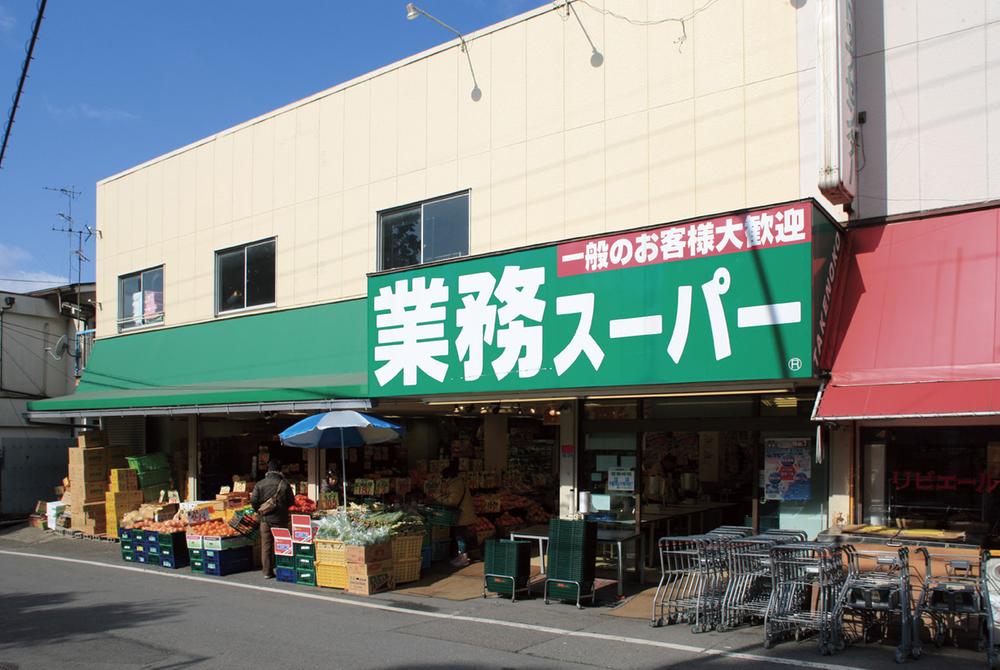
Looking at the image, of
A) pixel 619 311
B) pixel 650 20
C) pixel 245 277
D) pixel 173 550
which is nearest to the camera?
pixel 619 311

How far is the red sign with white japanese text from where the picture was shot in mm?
9703

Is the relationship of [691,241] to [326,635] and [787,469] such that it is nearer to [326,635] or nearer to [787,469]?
[787,469]

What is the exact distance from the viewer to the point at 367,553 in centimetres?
1270

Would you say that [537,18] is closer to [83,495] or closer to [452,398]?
[452,398]

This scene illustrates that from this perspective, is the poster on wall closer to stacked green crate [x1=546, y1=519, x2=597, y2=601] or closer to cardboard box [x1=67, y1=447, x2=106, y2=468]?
stacked green crate [x1=546, y1=519, x2=597, y2=601]

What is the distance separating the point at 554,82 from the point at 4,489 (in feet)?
69.2

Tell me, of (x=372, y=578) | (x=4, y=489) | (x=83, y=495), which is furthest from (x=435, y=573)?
(x=4, y=489)

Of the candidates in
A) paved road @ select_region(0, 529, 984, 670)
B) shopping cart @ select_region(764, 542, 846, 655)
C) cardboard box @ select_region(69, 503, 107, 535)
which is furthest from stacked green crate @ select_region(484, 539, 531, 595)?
cardboard box @ select_region(69, 503, 107, 535)

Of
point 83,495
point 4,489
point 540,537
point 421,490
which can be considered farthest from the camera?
point 4,489

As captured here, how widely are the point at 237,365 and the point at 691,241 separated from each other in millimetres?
11179

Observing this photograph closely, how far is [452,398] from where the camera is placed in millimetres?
13445

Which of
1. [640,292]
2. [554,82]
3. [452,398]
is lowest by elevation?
[452,398]

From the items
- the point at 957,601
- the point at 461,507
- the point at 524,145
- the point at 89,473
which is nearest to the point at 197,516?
the point at 461,507

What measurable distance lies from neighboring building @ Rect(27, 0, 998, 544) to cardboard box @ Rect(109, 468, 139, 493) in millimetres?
1633
